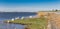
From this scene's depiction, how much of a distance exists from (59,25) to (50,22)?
46 centimetres

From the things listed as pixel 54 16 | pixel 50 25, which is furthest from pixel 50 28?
pixel 54 16

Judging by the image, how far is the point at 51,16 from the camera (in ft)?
25.5

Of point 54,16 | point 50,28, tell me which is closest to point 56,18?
point 54,16

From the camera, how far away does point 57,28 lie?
25.5 ft

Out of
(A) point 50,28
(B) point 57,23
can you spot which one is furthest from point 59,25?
(A) point 50,28

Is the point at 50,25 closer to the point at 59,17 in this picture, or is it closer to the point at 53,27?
the point at 53,27

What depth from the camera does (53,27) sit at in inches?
297

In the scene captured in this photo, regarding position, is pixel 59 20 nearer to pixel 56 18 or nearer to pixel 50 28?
pixel 56 18

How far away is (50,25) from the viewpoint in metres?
7.51

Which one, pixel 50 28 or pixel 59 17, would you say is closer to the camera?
pixel 50 28

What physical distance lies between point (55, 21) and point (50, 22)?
0.66ft

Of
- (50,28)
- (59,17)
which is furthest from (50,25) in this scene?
(59,17)

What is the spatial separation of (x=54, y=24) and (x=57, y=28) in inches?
10.1

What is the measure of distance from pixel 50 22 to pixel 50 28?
29 cm
